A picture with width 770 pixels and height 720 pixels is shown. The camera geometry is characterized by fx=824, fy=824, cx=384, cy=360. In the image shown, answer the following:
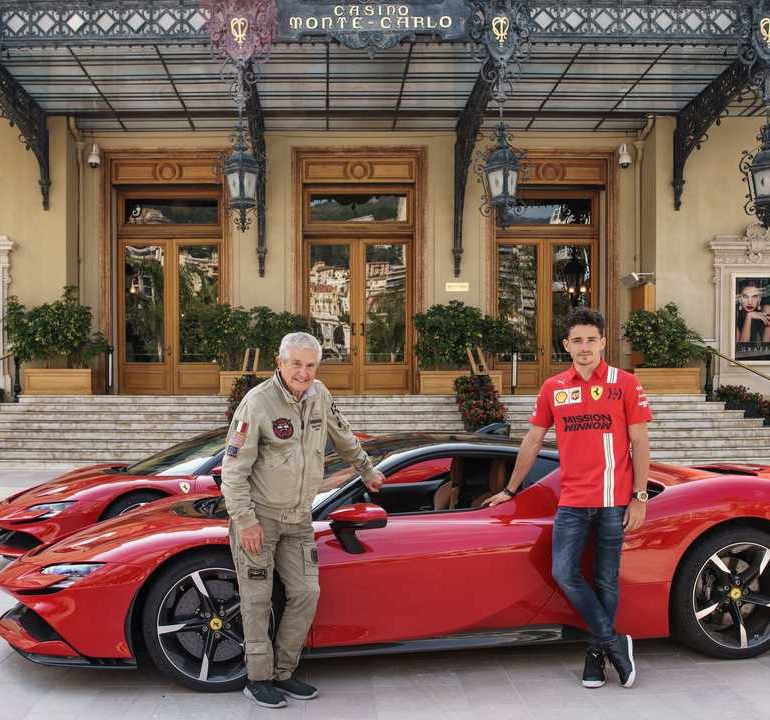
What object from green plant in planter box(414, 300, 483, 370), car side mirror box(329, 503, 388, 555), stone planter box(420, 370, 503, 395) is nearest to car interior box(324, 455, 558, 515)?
car side mirror box(329, 503, 388, 555)

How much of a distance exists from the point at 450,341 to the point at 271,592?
1175 cm

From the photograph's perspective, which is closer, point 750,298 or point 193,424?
point 193,424

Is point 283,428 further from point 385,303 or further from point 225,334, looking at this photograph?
point 385,303

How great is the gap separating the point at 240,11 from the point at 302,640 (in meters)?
11.2

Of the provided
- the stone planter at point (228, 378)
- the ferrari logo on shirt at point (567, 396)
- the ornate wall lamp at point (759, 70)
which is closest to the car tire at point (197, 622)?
the ferrari logo on shirt at point (567, 396)

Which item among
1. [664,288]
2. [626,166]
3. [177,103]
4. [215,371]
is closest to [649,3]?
[626,166]

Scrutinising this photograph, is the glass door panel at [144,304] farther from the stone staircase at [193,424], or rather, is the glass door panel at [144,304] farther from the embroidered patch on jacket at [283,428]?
the embroidered patch on jacket at [283,428]

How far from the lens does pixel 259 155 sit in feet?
53.5

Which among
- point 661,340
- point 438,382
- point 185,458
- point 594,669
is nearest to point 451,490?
point 594,669

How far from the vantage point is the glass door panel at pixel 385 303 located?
700 inches

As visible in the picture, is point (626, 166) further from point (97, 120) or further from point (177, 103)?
point (97, 120)

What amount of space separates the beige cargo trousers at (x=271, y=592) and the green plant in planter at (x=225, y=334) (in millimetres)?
12130

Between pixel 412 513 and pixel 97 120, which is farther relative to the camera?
pixel 97 120

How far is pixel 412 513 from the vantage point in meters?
4.29
